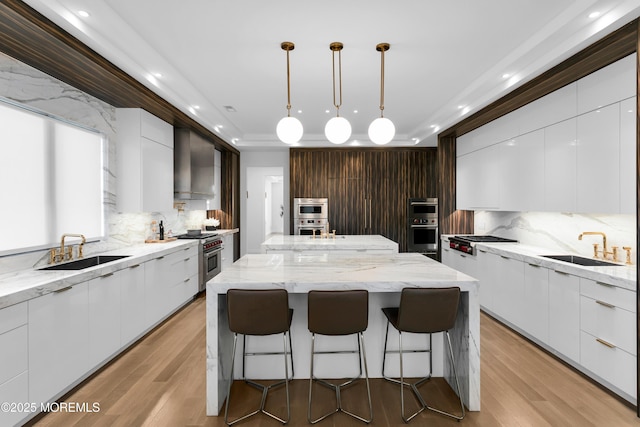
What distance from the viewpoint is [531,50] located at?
9.38ft

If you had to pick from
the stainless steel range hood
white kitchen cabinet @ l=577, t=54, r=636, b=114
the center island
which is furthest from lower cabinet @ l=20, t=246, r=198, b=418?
white kitchen cabinet @ l=577, t=54, r=636, b=114

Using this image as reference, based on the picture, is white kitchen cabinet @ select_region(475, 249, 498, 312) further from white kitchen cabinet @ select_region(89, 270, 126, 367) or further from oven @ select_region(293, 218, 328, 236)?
white kitchen cabinet @ select_region(89, 270, 126, 367)

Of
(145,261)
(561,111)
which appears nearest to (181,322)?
(145,261)

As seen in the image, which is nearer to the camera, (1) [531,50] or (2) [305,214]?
(1) [531,50]

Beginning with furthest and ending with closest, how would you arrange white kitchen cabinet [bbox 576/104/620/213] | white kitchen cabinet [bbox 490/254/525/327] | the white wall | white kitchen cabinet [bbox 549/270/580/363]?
the white wall < white kitchen cabinet [bbox 490/254/525/327] < white kitchen cabinet [bbox 549/270/580/363] < white kitchen cabinet [bbox 576/104/620/213]

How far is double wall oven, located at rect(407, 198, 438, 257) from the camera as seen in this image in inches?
261

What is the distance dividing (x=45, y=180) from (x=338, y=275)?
2673 mm

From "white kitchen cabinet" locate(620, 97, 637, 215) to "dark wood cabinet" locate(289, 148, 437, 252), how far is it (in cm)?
429

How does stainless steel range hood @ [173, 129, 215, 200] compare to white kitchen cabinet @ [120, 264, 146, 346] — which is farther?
stainless steel range hood @ [173, 129, 215, 200]

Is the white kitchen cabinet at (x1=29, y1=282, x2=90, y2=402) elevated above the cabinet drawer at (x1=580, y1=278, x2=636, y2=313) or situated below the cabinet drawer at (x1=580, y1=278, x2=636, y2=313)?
below

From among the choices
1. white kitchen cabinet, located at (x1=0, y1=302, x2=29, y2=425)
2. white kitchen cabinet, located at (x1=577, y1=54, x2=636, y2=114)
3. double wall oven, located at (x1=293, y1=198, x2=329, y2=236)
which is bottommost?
white kitchen cabinet, located at (x1=0, y1=302, x2=29, y2=425)

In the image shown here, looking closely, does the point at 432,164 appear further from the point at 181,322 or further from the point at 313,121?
the point at 181,322

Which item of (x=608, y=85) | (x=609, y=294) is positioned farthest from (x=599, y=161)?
(x=609, y=294)

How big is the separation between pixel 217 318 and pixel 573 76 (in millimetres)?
3549
